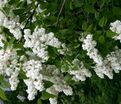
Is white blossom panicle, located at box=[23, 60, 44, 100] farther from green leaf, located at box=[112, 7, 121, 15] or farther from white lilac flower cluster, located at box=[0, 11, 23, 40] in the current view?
green leaf, located at box=[112, 7, 121, 15]

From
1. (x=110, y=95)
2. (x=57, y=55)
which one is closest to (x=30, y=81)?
(x=57, y=55)

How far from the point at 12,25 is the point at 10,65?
16cm

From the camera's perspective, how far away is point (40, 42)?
177cm

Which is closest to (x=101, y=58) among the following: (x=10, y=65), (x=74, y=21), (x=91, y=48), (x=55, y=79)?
(x=91, y=48)

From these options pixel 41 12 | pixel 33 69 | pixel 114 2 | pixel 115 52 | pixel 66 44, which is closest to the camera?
pixel 33 69

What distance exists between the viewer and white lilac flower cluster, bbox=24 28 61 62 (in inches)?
69.6

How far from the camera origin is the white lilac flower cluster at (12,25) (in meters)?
1.86

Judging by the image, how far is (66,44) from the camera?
2.01m

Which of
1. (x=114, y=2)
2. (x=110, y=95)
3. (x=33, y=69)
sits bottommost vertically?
(x=110, y=95)

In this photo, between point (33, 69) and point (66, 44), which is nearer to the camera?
point (33, 69)

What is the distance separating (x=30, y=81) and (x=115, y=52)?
1.12 ft

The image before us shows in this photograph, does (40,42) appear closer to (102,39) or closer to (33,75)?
(33,75)

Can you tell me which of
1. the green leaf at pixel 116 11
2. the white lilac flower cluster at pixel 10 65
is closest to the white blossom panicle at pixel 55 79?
the white lilac flower cluster at pixel 10 65

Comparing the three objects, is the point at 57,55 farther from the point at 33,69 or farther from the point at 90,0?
the point at 90,0
